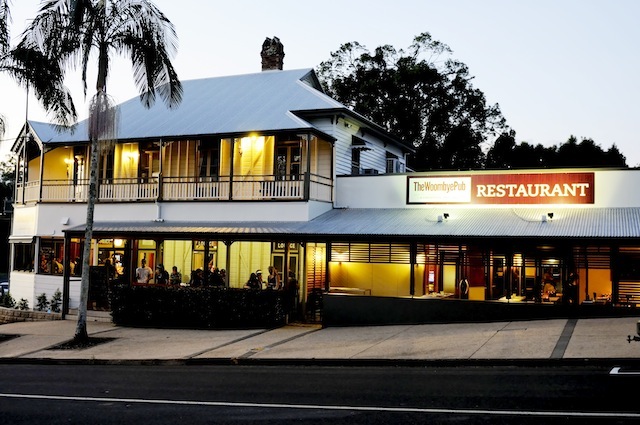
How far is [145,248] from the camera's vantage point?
88.4ft

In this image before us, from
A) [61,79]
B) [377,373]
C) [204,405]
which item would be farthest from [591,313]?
[61,79]

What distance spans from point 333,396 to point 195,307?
11.4m

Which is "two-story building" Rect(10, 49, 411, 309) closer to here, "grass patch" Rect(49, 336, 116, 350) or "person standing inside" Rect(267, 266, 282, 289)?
"person standing inside" Rect(267, 266, 282, 289)

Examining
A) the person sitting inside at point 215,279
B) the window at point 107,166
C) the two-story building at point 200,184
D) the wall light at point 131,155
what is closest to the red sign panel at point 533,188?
the two-story building at point 200,184

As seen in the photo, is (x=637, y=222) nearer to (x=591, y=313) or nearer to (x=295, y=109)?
(x=591, y=313)

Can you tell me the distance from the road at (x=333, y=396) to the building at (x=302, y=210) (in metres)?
7.03

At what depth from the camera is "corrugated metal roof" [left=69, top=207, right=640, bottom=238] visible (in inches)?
743

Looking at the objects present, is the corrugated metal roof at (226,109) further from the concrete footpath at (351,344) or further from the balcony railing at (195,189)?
the concrete footpath at (351,344)

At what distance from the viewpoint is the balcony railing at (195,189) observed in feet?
77.1

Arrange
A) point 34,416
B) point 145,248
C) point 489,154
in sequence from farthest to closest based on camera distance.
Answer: point 489,154 < point 145,248 < point 34,416

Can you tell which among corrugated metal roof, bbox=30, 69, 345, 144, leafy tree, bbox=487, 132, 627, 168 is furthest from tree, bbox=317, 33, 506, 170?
corrugated metal roof, bbox=30, 69, 345, 144

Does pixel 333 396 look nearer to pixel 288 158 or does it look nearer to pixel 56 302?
pixel 288 158

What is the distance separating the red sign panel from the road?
9551 millimetres

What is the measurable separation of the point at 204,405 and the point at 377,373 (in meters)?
4.03
